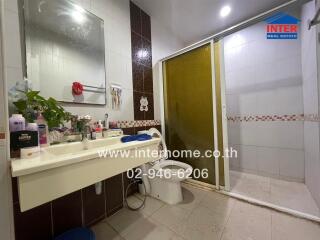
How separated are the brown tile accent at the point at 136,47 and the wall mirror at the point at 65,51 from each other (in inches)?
16.1

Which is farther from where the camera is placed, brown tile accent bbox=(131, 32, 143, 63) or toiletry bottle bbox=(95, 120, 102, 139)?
brown tile accent bbox=(131, 32, 143, 63)

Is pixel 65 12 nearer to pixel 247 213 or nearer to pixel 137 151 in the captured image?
pixel 137 151

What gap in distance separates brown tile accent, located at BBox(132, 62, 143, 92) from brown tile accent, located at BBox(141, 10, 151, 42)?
442 millimetres

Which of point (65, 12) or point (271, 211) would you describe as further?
point (271, 211)

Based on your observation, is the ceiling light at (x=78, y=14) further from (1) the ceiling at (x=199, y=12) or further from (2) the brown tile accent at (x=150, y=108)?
(2) the brown tile accent at (x=150, y=108)

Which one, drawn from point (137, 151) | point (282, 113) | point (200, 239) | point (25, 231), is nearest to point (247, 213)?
point (200, 239)

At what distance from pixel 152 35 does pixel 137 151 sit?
5.70 ft

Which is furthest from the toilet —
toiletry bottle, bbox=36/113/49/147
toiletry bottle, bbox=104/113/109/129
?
toiletry bottle, bbox=36/113/49/147

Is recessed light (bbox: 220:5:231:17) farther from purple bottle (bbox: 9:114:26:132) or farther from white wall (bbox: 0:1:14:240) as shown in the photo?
purple bottle (bbox: 9:114:26:132)

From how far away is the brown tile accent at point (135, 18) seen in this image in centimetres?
174

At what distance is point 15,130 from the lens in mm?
715

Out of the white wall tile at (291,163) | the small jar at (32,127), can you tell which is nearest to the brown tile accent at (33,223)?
the small jar at (32,127)

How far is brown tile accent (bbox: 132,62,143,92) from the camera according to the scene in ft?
5.74

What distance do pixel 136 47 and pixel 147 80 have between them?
0.41m
